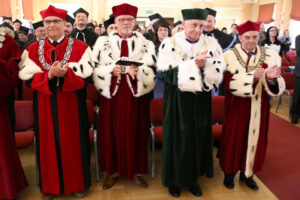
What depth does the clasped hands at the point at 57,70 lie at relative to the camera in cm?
227

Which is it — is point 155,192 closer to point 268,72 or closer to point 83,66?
point 83,66

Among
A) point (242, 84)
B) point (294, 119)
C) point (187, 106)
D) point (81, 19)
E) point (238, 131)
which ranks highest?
point (81, 19)

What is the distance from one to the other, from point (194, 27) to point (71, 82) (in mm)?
1249

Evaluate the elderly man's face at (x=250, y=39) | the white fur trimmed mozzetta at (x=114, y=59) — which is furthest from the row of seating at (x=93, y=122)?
the elderly man's face at (x=250, y=39)

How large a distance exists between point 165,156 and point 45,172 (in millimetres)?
1251

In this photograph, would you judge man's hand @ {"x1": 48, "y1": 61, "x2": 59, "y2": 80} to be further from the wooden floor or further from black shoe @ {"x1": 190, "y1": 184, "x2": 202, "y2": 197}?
black shoe @ {"x1": 190, "y1": 184, "x2": 202, "y2": 197}

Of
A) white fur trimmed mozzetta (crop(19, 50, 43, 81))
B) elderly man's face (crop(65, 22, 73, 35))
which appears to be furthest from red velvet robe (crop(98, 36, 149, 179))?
elderly man's face (crop(65, 22, 73, 35))

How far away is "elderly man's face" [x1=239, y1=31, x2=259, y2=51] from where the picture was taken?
2608 mm

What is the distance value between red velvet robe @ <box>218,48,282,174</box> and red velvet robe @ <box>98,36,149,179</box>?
899mm

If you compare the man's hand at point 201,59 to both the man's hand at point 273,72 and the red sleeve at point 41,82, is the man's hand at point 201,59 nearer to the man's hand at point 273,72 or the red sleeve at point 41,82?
the man's hand at point 273,72

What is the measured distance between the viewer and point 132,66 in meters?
2.60

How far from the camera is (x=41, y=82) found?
7.77 feet

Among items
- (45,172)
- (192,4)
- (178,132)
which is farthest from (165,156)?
(192,4)

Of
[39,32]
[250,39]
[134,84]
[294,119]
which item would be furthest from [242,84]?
[294,119]
